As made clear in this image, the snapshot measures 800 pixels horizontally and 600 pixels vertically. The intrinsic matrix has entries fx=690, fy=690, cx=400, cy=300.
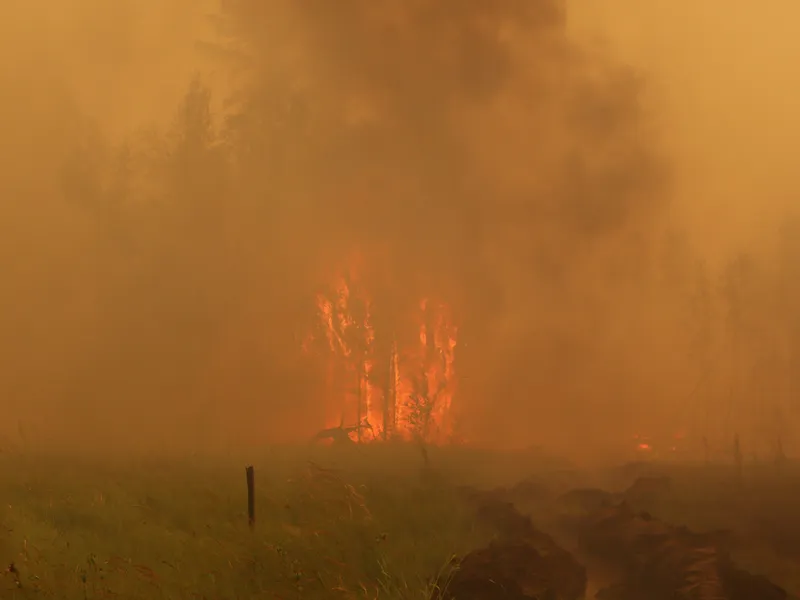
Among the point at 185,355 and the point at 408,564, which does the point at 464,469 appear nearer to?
the point at 408,564

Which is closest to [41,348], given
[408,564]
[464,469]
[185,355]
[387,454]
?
[185,355]

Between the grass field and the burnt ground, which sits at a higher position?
the grass field

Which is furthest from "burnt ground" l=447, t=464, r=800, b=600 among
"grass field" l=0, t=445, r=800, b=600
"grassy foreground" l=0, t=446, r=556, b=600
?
"grassy foreground" l=0, t=446, r=556, b=600

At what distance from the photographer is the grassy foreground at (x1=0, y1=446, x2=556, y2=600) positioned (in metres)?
Result: 14.3

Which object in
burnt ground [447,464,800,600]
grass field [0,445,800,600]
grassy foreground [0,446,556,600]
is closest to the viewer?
grassy foreground [0,446,556,600]

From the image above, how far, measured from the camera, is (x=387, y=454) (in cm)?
4738

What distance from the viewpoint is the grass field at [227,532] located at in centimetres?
1441

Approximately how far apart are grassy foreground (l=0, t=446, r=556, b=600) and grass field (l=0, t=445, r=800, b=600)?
4cm

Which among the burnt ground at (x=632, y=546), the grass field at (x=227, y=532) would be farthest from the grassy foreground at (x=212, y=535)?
the burnt ground at (x=632, y=546)

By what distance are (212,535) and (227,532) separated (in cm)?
40

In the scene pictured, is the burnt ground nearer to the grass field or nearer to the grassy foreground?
the grass field

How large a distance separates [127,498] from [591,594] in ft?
47.4

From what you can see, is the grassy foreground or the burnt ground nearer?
the grassy foreground

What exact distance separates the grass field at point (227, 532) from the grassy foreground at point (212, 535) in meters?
A: 0.04
